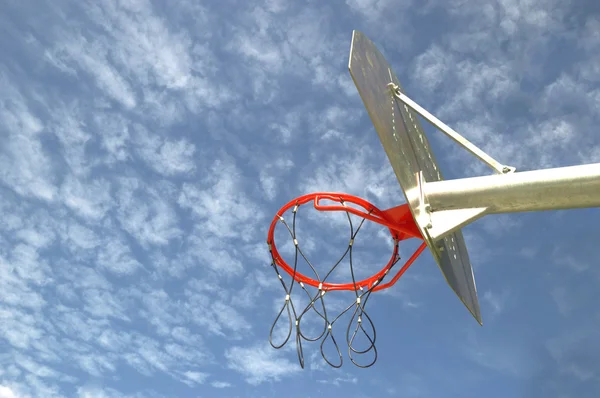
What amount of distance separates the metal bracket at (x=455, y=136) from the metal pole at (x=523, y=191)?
0.14 metres

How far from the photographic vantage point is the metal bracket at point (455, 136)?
6.57m

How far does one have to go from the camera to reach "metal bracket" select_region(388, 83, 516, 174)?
657cm

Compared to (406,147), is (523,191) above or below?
below

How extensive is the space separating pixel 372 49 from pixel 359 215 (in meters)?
2.23

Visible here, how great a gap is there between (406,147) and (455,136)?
0.68 m

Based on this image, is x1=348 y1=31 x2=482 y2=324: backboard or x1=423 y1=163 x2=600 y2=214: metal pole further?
x1=348 y1=31 x2=482 y2=324: backboard

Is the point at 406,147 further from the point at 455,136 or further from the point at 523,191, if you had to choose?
the point at 523,191

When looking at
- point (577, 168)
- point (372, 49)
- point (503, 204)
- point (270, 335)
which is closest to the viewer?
point (577, 168)

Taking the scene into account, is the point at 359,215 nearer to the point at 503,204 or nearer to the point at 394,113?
the point at 394,113

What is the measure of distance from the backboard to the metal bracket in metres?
0.12

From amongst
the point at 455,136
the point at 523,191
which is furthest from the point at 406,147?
the point at 523,191

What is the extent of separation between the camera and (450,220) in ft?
21.9

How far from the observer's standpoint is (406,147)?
718 cm

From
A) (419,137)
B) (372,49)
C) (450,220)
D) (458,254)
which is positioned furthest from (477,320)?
(372,49)
